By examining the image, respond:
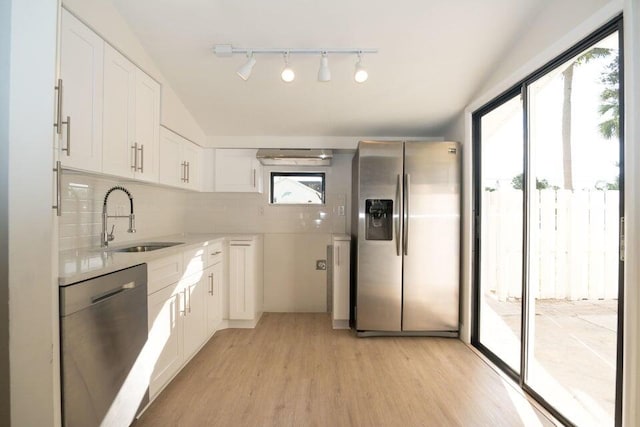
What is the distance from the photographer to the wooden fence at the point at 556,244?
151cm

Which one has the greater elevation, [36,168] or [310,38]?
[310,38]

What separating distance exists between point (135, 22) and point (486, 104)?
274cm

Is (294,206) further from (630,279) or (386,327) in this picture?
(630,279)

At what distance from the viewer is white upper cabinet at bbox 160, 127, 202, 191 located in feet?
7.91

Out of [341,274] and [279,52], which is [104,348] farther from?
[279,52]

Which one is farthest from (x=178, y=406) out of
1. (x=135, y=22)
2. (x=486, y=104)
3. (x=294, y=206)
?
(x=486, y=104)

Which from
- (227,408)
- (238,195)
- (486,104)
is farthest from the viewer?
(238,195)

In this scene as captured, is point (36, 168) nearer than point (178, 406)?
Yes

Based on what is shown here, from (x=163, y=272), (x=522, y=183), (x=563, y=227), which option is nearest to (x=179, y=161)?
(x=163, y=272)

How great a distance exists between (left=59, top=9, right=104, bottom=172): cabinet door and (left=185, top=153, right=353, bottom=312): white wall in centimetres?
190

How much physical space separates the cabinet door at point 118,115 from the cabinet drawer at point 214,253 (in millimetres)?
907

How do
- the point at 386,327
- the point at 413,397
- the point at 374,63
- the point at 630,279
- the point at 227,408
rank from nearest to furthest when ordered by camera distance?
the point at 630,279 < the point at 227,408 < the point at 413,397 < the point at 374,63 < the point at 386,327

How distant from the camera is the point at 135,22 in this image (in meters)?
1.91

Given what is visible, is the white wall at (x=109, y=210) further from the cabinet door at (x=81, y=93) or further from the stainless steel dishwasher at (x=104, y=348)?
the stainless steel dishwasher at (x=104, y=348)
